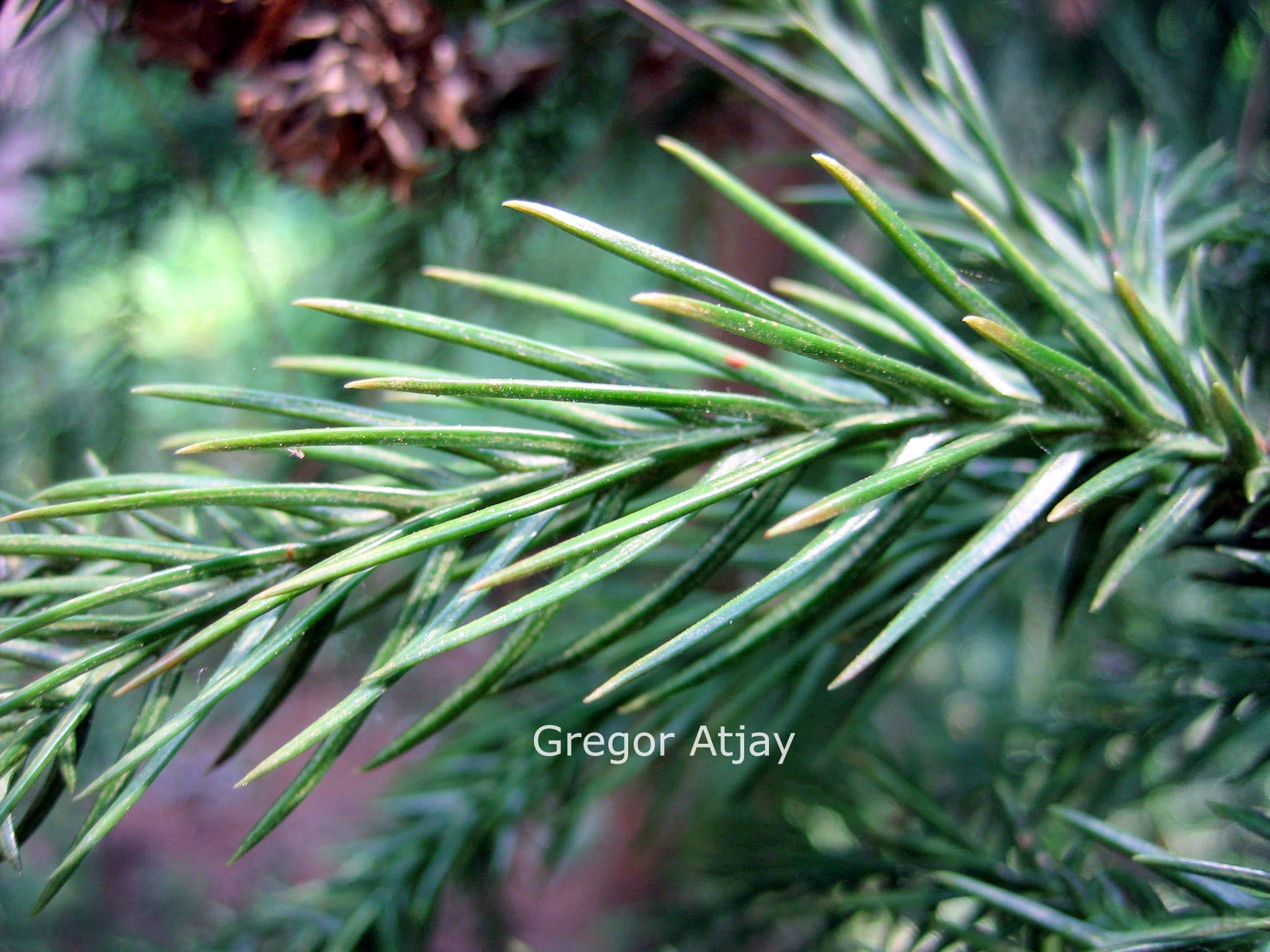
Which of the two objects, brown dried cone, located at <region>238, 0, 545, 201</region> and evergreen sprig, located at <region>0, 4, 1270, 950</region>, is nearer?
evergreen sprig, located at <region>0, 4, 1270, 950</region>

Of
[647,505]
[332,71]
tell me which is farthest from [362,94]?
[647,505]

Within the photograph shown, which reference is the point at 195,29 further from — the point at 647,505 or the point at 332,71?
the point at 647,505

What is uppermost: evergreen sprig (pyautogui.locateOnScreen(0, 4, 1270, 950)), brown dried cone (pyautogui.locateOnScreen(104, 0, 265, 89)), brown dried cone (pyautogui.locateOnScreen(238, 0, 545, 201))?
brown dried cone (pyautogui.locateOnScreen(104, 0, 265, 89))

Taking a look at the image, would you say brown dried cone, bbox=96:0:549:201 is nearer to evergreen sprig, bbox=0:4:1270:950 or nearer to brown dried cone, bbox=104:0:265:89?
brown dried cone, bbox=104:0:265:89

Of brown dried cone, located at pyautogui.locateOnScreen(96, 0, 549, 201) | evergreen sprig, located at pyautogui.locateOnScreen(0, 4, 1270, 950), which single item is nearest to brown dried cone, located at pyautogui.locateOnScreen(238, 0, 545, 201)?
brown dried cone, located at pyautogui.locateOnScreen(96, 0, 549, 201)

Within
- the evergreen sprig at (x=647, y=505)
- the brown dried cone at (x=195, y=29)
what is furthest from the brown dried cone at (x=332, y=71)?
the evergreen sprig at (x=647, y=505)

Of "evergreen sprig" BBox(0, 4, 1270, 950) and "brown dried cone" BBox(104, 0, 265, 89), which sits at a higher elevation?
"brown dried cone" BBox(104, 0, 265, 89)

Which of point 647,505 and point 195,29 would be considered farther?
point 195,29

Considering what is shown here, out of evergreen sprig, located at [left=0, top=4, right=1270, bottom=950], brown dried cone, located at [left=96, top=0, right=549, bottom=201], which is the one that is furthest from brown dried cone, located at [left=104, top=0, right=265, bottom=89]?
evergreen sprig, located at [left=0, top=4, right=1270, bottom=950]

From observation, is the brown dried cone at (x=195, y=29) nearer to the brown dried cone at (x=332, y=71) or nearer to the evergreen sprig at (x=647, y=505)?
the brown dried cone at (x=332, y=71)
